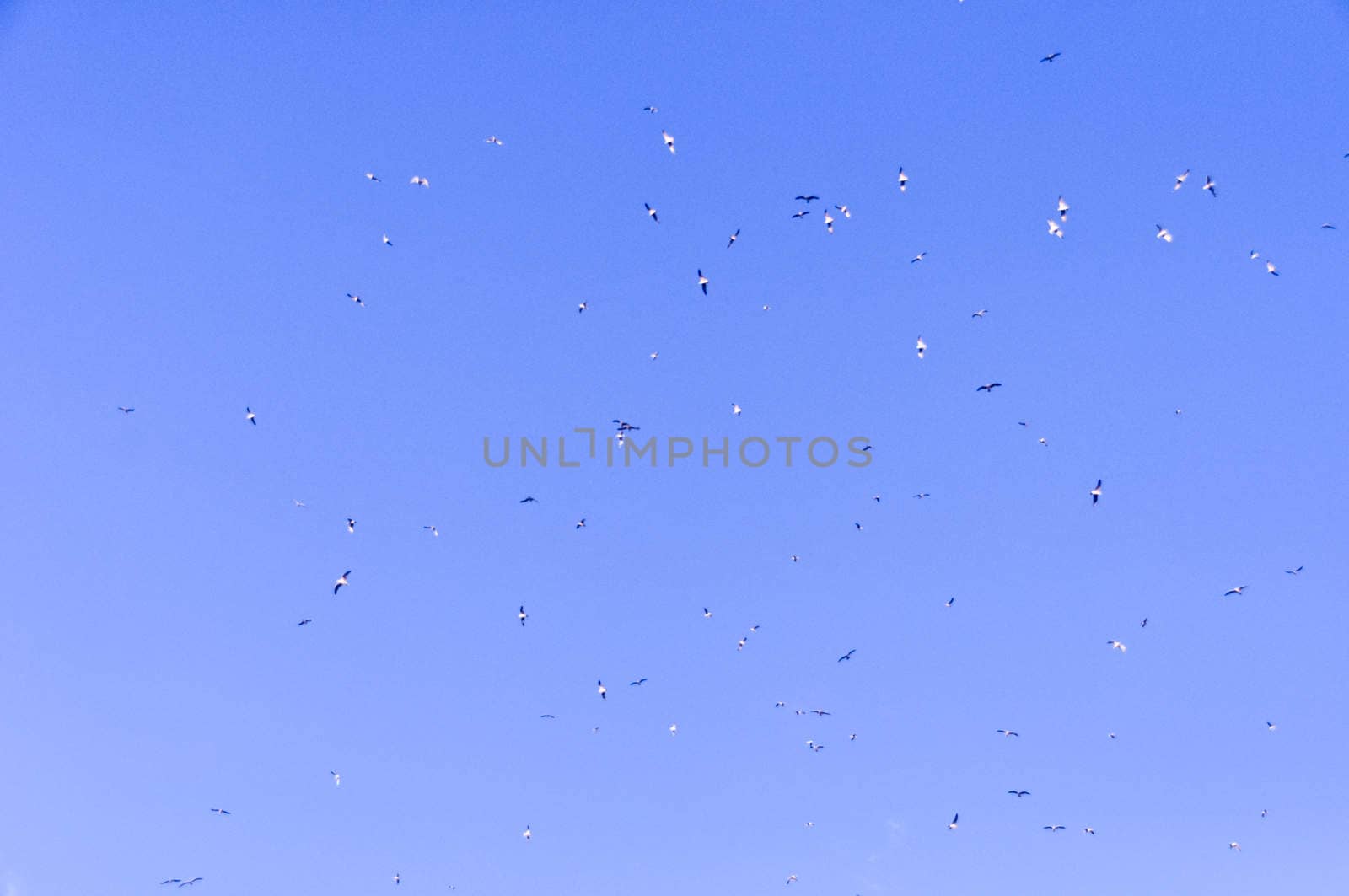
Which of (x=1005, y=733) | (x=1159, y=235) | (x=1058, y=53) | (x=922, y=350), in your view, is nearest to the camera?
(x=1058, y=53)

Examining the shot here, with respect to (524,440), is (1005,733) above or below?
below

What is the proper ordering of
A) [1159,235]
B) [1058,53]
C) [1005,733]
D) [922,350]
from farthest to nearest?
1. [1005,733]
2. [922,350]
3. [1159,235]
4. [1058,53]

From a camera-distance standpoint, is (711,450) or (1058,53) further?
(711,450)

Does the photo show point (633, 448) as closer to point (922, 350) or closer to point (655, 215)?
point (655, 215)

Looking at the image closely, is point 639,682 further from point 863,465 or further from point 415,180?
point 415,180

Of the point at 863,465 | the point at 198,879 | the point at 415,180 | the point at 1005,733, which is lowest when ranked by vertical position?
the point at 198,879

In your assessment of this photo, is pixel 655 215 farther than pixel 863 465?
No

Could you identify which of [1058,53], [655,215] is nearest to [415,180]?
[655,215]

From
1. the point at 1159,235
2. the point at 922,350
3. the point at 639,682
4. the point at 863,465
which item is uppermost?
the point at 1159,235

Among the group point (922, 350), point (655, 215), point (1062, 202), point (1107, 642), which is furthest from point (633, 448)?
point (1107, 642)
